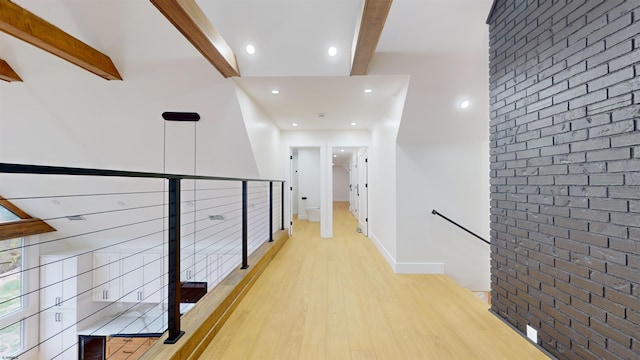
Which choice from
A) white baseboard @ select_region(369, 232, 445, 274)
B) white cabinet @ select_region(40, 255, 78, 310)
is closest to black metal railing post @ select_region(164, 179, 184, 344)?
white baseboard @ select_region(369, 232, 445, 274)

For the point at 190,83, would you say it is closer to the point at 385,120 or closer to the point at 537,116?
the point at 385,120

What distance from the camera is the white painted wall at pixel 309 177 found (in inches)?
313

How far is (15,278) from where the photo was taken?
4.95 m

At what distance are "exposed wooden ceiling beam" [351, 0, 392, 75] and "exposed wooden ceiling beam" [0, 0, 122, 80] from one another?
9.31 ft

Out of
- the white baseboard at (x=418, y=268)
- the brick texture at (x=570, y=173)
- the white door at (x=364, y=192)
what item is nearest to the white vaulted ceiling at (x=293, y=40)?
the brick texture at (x=570, y=173)

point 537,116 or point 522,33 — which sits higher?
point 522,33

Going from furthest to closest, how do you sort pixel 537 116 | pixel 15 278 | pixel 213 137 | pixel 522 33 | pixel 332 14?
pixel 15 278
pixel 213 137
pixel 332 14
pixel 522 33
pixel 537 116

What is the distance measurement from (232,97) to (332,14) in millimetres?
1475

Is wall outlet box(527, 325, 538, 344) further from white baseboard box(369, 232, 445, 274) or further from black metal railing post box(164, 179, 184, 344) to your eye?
black metal railing post box(164, 179, 184, 344)

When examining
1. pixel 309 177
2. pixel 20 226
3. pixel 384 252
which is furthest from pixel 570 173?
pixel 20 226

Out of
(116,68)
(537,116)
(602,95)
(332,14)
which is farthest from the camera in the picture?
(116,68)

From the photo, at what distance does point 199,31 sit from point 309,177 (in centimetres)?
610

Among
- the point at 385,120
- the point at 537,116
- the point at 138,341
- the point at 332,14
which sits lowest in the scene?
the point at 138,341

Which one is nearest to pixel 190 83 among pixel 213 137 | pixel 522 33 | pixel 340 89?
pixel 213 137
